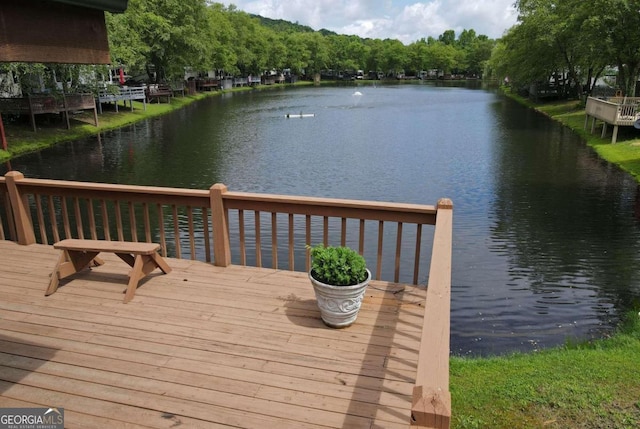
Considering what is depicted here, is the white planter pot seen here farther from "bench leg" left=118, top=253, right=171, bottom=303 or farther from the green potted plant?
"bench leg" left=118, top=253, right=171, bottom=303

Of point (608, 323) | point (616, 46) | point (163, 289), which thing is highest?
point (616, 46)

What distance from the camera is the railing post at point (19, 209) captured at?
6.09 metres

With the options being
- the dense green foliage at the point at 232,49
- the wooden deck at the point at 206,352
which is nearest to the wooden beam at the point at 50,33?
the wooden deck at the point at 206,352

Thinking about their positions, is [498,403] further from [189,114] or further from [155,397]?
[189,114]

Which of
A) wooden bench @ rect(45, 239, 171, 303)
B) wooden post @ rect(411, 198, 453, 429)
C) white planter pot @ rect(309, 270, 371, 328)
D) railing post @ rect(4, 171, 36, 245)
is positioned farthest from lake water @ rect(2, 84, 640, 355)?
railing post @ rect(4, 171, 36, 245)

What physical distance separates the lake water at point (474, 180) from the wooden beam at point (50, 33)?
604cm

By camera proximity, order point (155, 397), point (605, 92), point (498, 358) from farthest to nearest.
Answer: point (605, 92) < point (498, 358) < point (155, 397)

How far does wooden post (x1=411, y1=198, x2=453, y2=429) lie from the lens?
5.93 ft

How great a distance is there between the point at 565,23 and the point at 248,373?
34.7m

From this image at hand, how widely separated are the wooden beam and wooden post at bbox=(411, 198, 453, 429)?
7.44 feet

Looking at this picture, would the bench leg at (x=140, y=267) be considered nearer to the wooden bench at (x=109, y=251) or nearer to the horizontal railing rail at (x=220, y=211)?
the wooden bench at (x=109, y=251)

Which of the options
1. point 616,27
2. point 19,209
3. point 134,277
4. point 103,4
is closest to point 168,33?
point 616,27

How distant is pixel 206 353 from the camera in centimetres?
394

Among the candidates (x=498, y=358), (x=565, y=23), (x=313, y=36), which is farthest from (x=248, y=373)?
(x=313, y=36)
